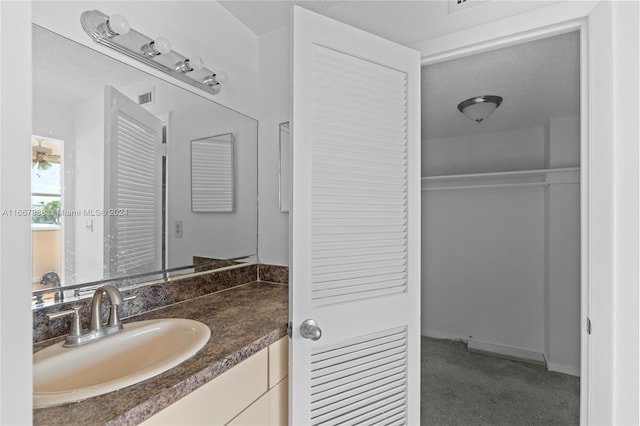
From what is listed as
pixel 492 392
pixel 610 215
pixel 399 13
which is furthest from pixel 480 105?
pixel 492 392

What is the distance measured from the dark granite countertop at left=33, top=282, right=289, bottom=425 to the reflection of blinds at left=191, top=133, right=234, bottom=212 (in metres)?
0.47

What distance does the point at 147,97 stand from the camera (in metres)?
1.36

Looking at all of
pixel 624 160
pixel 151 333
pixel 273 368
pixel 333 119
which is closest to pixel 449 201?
pixel 624 160

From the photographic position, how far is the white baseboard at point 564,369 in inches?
113

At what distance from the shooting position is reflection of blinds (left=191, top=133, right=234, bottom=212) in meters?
1.62

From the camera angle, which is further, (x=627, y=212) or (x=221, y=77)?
(x=221, y=77)

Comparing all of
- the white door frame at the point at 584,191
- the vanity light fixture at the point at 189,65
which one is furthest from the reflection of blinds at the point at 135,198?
the white door frame at the point at 584,191

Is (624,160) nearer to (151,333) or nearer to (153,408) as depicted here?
(153,408)

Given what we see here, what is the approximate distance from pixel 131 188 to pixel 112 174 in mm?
106

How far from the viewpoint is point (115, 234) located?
1.21 metres

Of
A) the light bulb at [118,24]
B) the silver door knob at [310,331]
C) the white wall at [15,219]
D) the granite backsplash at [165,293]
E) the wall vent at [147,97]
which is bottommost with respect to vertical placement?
the silver door knob at [310,331]

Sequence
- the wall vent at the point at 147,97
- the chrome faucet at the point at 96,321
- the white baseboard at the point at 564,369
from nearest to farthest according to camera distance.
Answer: the chrome faucet at the point at 96,321 < the wall vent at the point at 147,97 < the white baseboard at the point at 564,369

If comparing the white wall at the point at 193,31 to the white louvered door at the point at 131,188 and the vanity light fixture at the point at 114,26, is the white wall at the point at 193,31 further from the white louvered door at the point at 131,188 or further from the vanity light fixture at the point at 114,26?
the white louvered door at the point at 131,188

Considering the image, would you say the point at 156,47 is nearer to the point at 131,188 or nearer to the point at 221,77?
the point at 221,77
